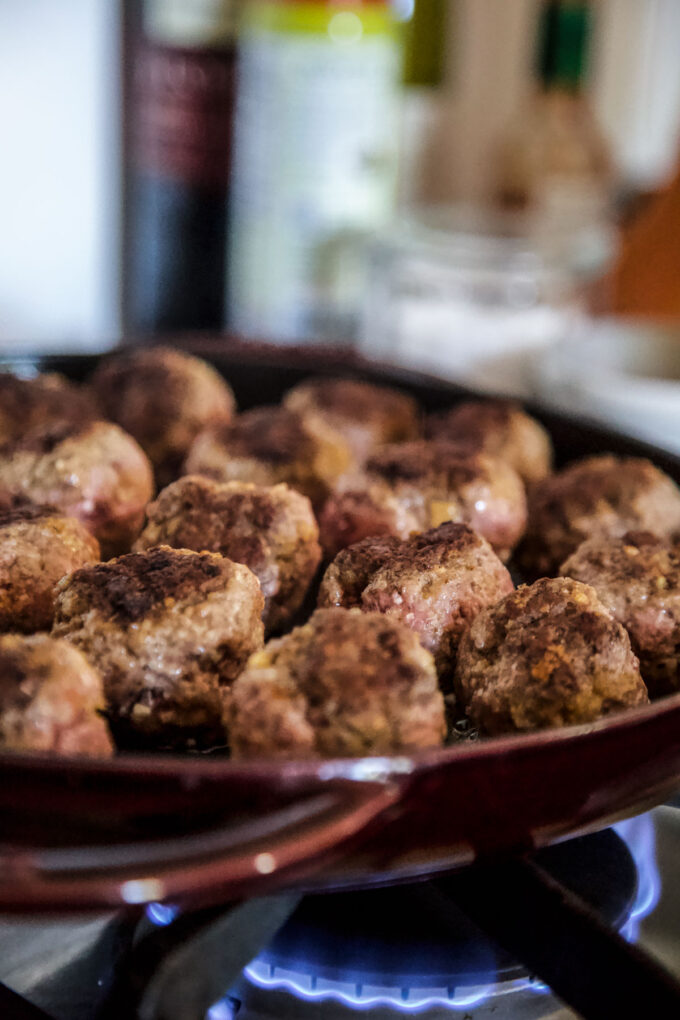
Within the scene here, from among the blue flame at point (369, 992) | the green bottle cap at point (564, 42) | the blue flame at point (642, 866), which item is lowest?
the blue flame at point (369, 992)

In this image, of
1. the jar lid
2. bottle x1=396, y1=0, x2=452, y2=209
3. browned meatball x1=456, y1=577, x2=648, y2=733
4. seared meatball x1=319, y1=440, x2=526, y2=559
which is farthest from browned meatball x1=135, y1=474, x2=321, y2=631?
bottle x1=396, y1=0, x2=452, y2=209

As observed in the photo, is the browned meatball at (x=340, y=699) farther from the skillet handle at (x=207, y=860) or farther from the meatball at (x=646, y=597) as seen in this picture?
the meatball at (x=646, y=597)

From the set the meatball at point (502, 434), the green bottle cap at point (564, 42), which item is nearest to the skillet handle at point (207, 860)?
the meatball at point (502, 434)

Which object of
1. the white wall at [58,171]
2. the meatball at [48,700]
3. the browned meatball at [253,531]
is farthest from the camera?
the white wall at [58,171]

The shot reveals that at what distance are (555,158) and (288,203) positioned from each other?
0.71 metres

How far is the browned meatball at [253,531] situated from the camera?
0.76 metres

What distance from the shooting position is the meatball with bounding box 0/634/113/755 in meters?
0.53

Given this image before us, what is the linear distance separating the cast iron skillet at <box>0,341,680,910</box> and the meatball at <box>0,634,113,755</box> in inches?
1.8

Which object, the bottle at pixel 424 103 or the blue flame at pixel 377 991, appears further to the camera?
the bottle at pixel 424 103

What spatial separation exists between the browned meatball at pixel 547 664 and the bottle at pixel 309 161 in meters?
1.06

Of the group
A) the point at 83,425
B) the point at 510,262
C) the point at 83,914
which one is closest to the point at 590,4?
the point at 510,262

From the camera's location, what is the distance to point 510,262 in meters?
1.59

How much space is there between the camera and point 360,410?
3.53 feet

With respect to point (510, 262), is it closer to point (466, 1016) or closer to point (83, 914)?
point (466, 1016)
